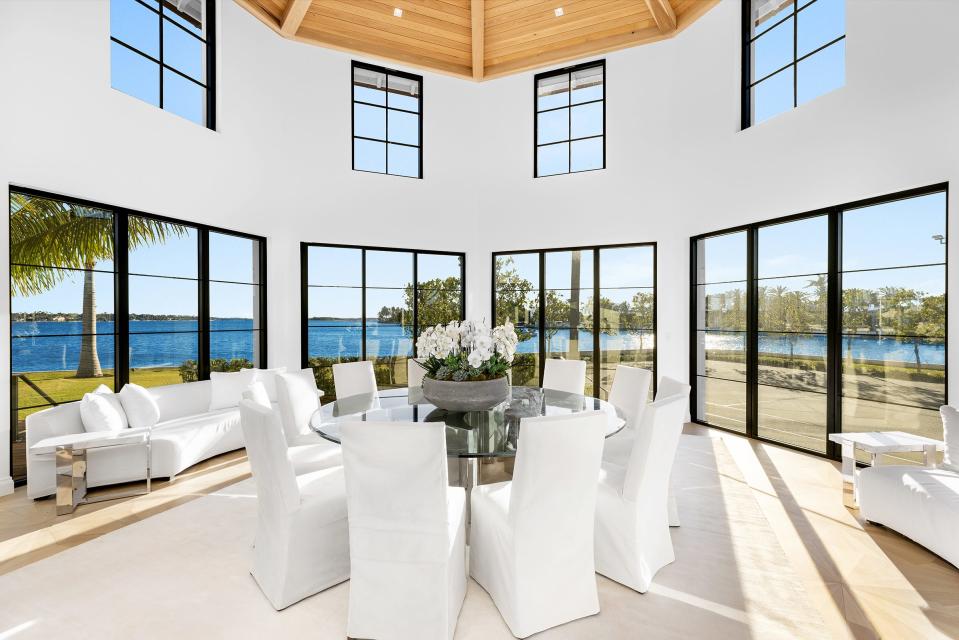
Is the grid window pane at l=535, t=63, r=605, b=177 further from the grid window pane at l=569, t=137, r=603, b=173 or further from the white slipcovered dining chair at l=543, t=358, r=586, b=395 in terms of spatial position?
the white slipcovered dining chair at l=543, t=358, r=586, b=395

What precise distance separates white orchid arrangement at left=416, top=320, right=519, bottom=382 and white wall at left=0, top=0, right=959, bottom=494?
124 inches

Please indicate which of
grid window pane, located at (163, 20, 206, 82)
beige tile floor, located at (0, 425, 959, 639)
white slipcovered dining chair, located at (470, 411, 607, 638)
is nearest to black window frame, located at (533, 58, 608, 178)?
grid window pane, located at (163, 20, 206, 82)

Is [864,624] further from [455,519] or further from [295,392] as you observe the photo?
[295,392]

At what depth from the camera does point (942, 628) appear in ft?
6.42

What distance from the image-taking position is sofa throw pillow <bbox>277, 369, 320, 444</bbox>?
3.44m

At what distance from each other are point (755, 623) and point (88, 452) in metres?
4.32

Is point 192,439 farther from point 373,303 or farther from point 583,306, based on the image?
point 583,306

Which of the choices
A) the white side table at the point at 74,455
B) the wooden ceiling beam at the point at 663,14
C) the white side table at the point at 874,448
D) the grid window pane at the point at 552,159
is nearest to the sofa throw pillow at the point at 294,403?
the white side table at the point at 74,455

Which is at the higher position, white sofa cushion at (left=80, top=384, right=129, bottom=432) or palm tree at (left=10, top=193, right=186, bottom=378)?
palm tree at (left=10, top=193, right=186, bottom=378)

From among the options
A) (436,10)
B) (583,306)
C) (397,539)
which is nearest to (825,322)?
(583,306)

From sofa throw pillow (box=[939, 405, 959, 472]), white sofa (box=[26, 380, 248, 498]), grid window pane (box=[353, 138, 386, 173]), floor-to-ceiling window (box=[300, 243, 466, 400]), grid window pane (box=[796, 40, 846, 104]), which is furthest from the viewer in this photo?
grid window pane (box=[353, 138, 386, 173])

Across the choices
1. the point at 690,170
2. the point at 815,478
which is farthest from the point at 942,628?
the point at 690,170

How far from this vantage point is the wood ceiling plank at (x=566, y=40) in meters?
5.68

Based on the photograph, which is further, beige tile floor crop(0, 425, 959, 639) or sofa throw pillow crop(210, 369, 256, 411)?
sofa throw pillow crop(210, 369, 256, 411)
